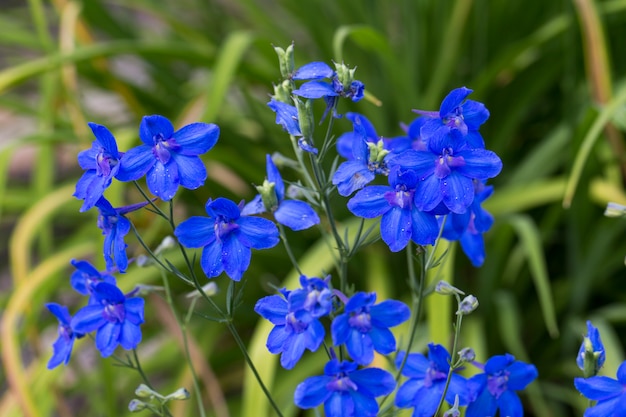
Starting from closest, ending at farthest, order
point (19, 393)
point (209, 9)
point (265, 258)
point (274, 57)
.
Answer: point (19, 393) < point (274, 57) < point (265, 258) < point (209, 9)

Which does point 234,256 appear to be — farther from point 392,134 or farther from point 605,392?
point 392,134

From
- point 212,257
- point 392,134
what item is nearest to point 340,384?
point 212,257

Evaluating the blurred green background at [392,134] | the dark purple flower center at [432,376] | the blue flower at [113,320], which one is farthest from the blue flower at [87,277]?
the blurred green background at [392,134]

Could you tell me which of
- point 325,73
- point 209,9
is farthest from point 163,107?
point 325,73

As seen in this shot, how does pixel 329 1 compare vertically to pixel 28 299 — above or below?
above

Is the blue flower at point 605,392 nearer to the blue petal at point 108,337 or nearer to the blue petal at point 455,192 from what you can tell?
the blue petal at point 455,192

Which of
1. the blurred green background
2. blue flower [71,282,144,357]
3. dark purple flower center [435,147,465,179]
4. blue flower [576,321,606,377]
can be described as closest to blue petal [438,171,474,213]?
dark purple flower center [435,147,465,179]

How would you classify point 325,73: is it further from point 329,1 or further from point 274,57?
point 329,1
